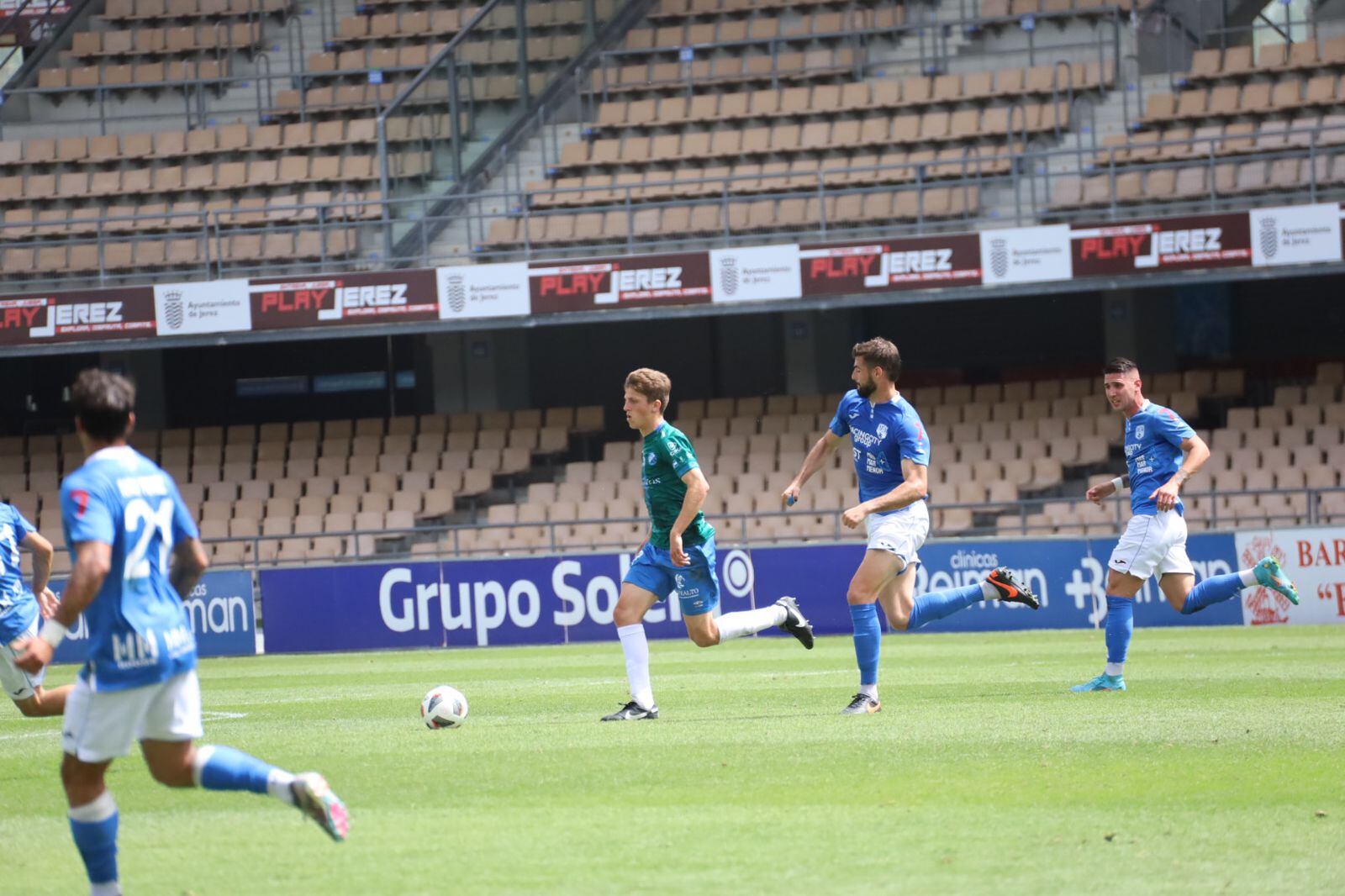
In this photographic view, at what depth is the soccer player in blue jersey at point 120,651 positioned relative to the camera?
5656 mm

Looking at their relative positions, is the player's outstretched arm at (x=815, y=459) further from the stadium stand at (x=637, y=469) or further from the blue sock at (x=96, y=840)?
the stadium stand at (x=637, y=469)

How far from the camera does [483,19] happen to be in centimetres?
3034

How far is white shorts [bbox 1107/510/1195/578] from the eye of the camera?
11641mm

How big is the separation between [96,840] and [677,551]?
4808 mm

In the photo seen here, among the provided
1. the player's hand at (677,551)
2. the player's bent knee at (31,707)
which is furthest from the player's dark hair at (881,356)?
the player's bent knee at (31,707)

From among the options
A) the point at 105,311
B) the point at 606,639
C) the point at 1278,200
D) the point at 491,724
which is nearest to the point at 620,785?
the point at 491,724

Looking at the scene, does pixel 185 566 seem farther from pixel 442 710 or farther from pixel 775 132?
pixel 775 132

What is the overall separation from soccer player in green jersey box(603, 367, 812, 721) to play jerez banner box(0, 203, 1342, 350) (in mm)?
14611

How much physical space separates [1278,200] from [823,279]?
6410mm

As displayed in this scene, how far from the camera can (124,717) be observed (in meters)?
5.71

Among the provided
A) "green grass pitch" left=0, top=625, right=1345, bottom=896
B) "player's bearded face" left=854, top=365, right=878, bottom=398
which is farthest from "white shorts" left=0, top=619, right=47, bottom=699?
"player's bearded face" left=854, top=365, right=878, bottom=398

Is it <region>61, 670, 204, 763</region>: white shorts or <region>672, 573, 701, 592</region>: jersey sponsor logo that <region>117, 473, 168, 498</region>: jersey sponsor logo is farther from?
<region>672, 573, 701, 592</region>: jersey sponsor logo

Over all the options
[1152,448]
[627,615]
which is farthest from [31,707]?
[1152,448]

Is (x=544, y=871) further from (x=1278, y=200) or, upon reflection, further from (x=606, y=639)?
(x=1278, y=200)
